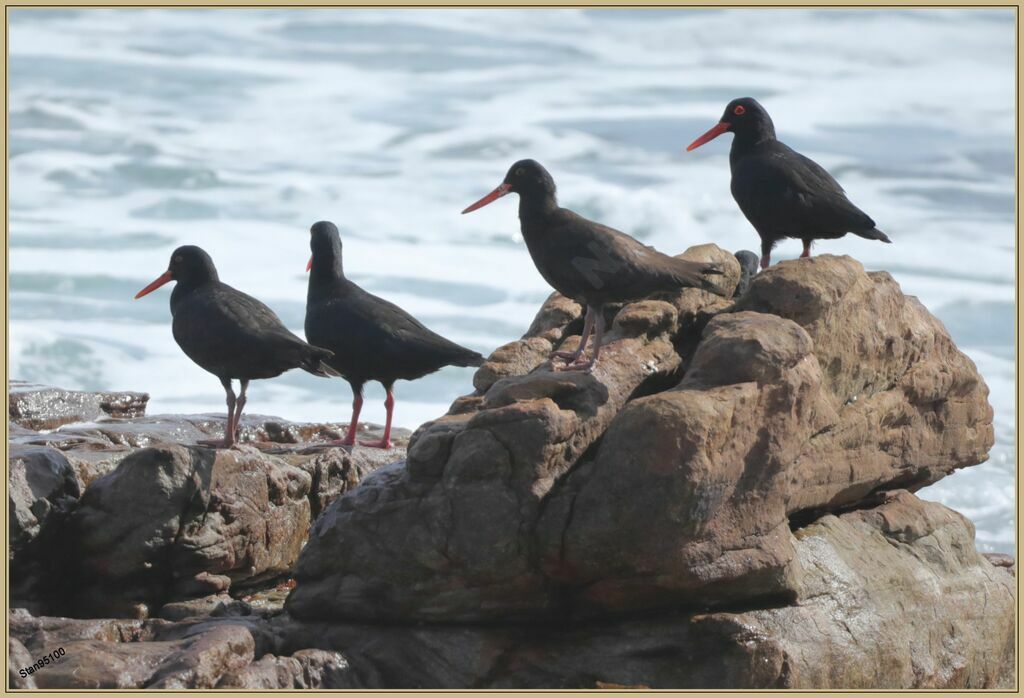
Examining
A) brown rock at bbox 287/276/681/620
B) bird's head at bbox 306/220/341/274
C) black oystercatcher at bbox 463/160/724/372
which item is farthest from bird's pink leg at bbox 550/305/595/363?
bird's head at bbox 306/220/341/274

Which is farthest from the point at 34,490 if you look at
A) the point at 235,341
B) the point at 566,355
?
the point at 566,355

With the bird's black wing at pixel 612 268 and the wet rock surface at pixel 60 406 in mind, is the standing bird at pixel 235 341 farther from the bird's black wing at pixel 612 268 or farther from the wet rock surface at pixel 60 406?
the wet rock surface at pixel 60 406

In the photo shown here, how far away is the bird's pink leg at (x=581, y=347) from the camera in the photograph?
7445 mm

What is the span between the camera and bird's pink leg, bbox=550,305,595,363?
7445 millimetres

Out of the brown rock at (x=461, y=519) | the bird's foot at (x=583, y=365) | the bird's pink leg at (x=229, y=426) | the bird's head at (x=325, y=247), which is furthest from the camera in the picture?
the bird's head at (x=325, y=247)

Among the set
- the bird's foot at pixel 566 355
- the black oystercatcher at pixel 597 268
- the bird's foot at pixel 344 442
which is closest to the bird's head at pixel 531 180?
the black oystercatcher at pixel 597 268

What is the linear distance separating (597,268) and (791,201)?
71.3 inches

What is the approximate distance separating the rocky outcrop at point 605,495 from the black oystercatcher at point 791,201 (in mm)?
1396

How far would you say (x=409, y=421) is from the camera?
1661 centimetres

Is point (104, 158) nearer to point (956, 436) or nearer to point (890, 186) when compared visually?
point (890, 186)

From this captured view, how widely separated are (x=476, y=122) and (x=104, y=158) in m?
7.49

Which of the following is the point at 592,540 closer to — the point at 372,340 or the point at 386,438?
the point at 372,340

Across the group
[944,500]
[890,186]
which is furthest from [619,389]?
[890,186]

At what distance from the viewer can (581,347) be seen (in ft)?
24.4
